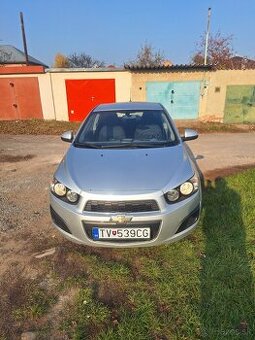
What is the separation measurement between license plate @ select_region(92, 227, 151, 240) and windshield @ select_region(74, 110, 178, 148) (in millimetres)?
1207

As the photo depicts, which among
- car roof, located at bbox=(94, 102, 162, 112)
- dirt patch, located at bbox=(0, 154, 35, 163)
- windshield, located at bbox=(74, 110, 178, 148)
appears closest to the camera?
windshield, located at bbox=(74, 110, 178, 148)

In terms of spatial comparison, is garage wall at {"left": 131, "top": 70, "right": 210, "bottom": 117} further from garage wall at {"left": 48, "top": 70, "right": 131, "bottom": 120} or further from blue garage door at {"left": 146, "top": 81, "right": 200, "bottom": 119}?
garage wall at {"left": 48, "top": 70, "right": 131, "bottom": 120}

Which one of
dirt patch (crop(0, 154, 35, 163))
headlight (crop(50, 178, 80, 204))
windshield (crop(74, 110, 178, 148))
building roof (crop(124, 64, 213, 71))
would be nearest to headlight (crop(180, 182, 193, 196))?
windshield (crop(74, 110, 178, 148))

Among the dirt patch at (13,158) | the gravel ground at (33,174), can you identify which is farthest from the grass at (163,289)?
the dirt patch at (13,158)

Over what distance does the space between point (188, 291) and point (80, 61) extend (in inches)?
2081

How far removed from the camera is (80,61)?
49.3 m

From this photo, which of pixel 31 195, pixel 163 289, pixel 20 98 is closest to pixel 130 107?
pixel 31 195

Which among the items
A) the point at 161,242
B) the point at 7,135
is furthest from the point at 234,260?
the point at 7,135

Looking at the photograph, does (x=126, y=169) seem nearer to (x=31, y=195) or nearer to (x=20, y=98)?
(x=31, y=195)

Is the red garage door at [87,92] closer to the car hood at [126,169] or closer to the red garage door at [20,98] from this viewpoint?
the red garage door at [20,98]

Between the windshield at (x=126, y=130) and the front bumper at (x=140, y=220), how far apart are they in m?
1.02

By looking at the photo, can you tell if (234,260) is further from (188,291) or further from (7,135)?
(7,135)

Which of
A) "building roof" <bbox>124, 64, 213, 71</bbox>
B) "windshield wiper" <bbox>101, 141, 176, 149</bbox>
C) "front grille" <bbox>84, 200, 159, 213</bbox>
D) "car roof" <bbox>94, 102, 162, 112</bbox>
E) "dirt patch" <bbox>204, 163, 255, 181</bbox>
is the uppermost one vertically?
"building roof" <bbox>124, 64, 213, 71</bbox>

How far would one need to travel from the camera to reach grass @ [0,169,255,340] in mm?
1974
